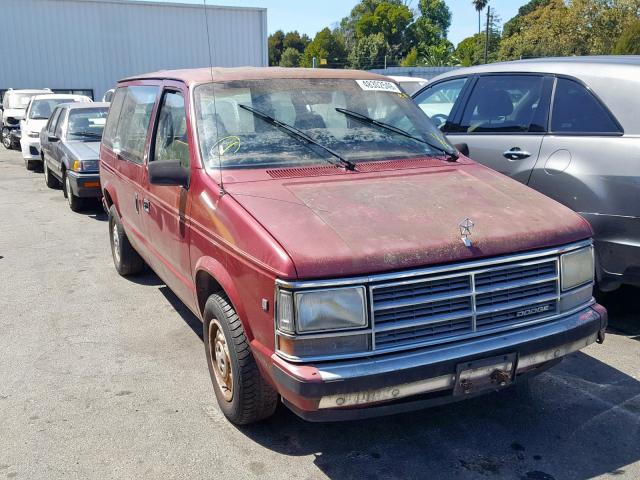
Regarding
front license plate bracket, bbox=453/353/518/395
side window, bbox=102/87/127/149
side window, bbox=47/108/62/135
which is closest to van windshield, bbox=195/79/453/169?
front license plate bracket, bbox=453/353/518/395

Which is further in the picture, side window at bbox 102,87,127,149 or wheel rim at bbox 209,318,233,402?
side window at bbox 102,87,127,149

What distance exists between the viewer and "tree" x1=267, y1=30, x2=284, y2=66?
99.6 m

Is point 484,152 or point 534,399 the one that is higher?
point 484,152

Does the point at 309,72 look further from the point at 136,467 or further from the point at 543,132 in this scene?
the point at 136,467

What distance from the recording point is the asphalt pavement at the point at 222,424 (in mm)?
3260

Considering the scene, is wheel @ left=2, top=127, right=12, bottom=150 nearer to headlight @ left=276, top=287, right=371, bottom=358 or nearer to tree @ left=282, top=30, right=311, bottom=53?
headlight @ left=276, top=287, right=371, bottom=358

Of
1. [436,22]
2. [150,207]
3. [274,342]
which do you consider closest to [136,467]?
[274,342]

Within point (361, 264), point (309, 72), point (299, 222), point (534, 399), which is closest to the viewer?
point (361, 264)

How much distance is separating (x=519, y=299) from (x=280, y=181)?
1.47 meters

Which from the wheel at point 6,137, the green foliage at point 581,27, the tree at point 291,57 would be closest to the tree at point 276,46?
the tree at point 291,57

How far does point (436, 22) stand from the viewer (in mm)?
95625

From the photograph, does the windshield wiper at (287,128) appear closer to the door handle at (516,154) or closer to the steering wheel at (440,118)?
the door handle at (516,154)

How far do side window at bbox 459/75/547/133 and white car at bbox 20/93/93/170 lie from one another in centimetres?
1143

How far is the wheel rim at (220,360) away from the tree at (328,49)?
87.2m
